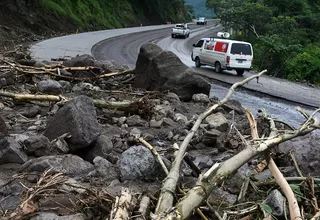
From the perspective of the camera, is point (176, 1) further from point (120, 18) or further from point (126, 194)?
point (126, 194)

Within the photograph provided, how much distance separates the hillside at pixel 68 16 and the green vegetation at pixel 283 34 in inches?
616

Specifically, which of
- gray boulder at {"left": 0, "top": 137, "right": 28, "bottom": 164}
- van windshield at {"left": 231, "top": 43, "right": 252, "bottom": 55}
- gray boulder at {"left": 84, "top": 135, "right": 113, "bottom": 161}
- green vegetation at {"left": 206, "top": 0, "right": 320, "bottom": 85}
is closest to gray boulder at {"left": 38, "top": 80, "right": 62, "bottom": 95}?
gray boulder at {"left": 84, "top": 135, "right": 113, "bottom": 161}

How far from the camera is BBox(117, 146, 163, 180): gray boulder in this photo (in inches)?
243

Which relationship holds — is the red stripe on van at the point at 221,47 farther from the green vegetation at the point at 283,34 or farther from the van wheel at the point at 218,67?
the green vegetation at the point at 283,34

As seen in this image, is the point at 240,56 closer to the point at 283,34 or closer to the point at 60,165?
the point at 283,34

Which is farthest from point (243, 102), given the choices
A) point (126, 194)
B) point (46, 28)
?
point (46, 28)

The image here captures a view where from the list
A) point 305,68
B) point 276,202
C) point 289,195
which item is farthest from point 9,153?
point 305,68

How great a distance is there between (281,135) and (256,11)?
34.8 metres

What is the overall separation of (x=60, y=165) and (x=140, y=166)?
115 centimetres

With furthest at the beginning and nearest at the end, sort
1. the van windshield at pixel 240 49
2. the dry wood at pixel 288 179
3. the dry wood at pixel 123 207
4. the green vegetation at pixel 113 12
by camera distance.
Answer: the green vegetation at pixel 113 12, the van windshield at pixel 240 49, the dry wood at pixel 288 179, the dry wood at pixel 123 207

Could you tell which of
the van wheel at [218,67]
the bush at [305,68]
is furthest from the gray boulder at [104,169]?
the bush at [305,68]

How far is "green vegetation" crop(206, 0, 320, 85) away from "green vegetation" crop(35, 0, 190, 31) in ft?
51.3

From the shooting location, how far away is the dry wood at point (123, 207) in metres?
Answer: 4.31

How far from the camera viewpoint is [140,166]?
244 inches
